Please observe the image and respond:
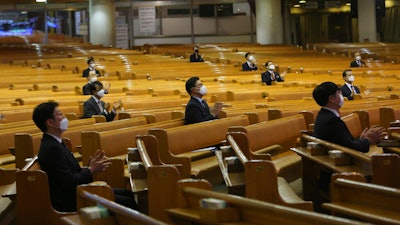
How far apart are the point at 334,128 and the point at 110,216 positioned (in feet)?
8.97

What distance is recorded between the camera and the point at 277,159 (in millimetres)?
6945

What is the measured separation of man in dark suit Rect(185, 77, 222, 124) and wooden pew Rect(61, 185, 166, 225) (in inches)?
142

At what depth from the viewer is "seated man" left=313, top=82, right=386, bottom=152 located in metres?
5.92

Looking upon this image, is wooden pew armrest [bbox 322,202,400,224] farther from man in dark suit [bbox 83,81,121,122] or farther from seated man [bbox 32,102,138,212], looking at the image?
man in dark suit [bbox 83,81,121,122]

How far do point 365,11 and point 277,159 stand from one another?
70.9ft

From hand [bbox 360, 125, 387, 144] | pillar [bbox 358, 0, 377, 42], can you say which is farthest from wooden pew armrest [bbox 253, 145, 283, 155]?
pillar [bbox 358, 0, 377, 42]

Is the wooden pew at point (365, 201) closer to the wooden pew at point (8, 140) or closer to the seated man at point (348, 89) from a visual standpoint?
the wooden pew at point (8, 140)

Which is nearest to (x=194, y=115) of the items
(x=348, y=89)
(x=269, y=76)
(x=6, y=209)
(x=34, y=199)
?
(x=6, y=209)

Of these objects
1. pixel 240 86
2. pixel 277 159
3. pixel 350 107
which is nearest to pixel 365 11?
pixel 240 86

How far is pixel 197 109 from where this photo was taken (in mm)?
7699

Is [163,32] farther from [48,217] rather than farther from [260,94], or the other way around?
[48,217]

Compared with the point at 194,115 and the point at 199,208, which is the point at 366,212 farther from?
the point at 194,115

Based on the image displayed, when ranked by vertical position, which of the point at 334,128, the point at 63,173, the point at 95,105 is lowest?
the point at 63,173

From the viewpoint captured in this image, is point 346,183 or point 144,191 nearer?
point 346,183
